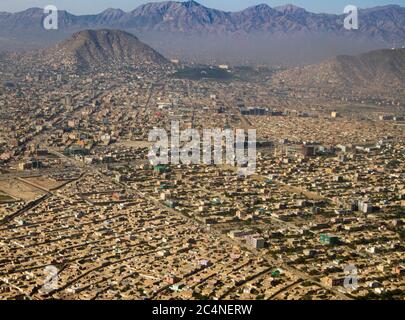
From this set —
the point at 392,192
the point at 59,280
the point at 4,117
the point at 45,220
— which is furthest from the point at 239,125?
the point at 59,280

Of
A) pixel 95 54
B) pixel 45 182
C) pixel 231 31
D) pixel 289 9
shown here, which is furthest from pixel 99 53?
pixel 289 9

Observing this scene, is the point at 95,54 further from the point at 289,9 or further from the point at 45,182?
the point at 289,9

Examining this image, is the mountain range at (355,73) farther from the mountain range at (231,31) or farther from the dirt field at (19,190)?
the dirt field at (19,190)

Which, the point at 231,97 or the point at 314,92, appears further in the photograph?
the point at 314,92
